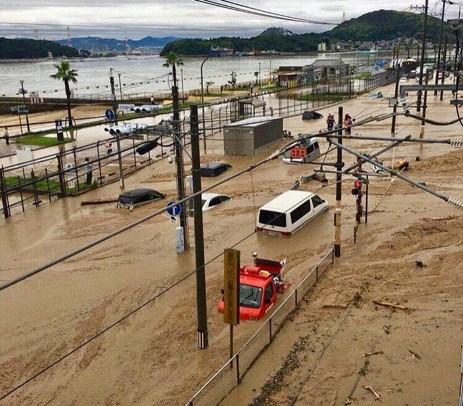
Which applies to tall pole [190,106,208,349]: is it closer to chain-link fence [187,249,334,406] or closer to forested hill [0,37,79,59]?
chain-link fence [187,249,334,406]

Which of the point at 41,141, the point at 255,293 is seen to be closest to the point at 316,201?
the point at 255,293

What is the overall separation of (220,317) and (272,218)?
6.15 meters

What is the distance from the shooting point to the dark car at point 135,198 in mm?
22281

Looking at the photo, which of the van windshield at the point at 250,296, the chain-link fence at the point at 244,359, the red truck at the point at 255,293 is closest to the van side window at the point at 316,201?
the chain-link fence at the point at 244,359

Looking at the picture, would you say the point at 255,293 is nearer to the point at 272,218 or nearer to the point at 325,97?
the point at 272,218

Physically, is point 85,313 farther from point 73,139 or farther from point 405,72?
point 405,72

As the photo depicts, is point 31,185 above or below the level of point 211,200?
below

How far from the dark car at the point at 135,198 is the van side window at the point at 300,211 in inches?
296

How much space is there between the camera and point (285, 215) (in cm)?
1777

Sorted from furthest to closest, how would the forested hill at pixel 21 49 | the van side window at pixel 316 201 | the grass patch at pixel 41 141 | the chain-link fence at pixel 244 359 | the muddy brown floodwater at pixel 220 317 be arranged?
1. the forested hill at pixel 21 49
2. the grass patch at pixel 41 141
3. the van side window at pixel 316 201
4. the muddy brown floodwater at pixel 220 317
5. the chain-link fence at pixel 244 359

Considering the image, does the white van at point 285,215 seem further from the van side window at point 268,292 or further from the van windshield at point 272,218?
the van side window at point 268,292

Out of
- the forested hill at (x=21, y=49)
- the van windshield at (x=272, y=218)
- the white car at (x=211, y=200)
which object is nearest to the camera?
the van windshield at (x=272, y=218)

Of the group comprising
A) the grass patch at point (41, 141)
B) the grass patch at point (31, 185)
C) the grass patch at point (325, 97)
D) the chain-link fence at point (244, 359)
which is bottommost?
the grass patch at point (41, 141)

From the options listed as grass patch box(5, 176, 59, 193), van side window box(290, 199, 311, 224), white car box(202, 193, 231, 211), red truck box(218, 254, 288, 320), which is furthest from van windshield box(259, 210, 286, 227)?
grass patch box(5, 176, 59, 193)
